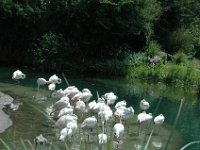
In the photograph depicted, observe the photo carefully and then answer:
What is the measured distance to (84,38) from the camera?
83.1 feet

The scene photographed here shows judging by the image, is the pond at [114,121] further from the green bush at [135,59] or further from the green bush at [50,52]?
the green bush at [135,59]

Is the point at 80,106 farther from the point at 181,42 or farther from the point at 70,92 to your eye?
the point at 181,42

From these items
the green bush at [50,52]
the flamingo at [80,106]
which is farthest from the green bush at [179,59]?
the flamingo at [80,106]

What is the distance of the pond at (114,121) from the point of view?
9.25 metres

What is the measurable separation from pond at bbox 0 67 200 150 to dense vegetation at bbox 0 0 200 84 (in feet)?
4.98

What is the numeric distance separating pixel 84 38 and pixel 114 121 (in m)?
16.8

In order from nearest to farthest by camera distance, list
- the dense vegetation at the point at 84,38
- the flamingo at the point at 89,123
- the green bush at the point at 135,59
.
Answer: the flamingo at the point at 89,123 → the dense vegetation at the point at 84,38 → the green bush at the point at 135,59

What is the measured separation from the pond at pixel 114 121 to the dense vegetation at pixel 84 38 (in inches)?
59.7

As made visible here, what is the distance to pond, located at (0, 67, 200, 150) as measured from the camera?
925 centimetres

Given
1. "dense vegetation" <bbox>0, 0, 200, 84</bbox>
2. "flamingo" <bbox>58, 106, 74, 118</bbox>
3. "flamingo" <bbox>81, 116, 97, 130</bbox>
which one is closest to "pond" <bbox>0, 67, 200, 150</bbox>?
"flamingo" <bbox>81, 116, 97, 130</bbox>

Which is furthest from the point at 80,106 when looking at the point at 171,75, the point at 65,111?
the point at 171,75

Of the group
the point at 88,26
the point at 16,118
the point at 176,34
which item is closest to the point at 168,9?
the point at 176,34

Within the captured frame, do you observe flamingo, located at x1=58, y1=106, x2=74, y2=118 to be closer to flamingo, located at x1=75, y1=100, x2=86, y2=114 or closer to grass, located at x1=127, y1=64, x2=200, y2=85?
flamingo, located at x1=75, y1=100, x2=86, y2=114

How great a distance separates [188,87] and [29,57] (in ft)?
26.6
